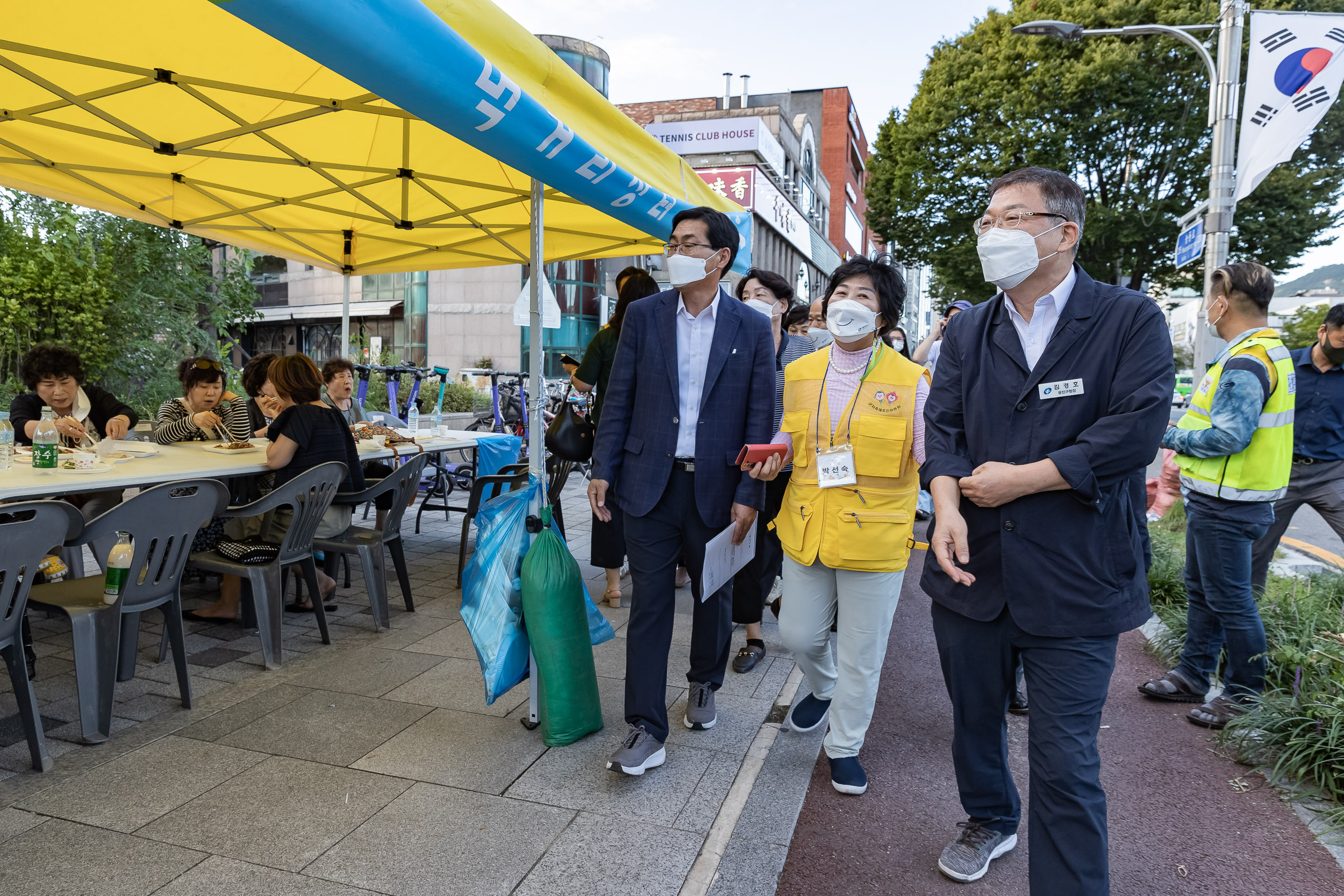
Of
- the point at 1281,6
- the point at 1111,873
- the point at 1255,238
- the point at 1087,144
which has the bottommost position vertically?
the point at 1111,873

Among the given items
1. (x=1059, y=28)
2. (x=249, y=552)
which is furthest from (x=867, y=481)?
(x=1059, y=28)

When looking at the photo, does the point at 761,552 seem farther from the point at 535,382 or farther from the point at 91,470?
the point at 91,470

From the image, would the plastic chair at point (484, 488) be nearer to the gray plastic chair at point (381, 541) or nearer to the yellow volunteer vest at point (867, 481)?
the gray plastic chair at point (381, 541)

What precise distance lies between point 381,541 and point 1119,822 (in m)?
3.98

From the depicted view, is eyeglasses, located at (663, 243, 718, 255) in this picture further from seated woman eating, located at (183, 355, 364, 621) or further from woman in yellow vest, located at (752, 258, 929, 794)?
seated woman eating, located at (183, 355, 364, 621)

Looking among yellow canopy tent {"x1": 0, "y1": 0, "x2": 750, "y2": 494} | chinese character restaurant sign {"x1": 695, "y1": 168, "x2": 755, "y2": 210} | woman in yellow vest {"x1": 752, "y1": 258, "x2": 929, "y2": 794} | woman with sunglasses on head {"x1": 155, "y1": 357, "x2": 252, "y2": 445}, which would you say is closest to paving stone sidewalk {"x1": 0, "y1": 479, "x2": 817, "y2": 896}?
woman in yellow vest {"x1": 752, "y1": 258, "x2": 929, "y2": 794}

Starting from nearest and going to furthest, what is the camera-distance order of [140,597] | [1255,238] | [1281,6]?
[140,597] < [1281,6] < [1255,238]

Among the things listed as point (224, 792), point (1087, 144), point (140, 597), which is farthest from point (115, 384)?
point (1087, 144)

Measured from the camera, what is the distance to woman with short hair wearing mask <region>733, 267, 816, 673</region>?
420 centimetres

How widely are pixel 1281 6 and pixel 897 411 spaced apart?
51.6 ft

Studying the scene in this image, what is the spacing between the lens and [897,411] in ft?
9.46

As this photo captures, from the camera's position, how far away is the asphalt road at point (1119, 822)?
2.56m

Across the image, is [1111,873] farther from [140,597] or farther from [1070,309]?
[140,597]

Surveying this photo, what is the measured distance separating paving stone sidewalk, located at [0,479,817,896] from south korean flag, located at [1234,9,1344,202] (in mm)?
6646
